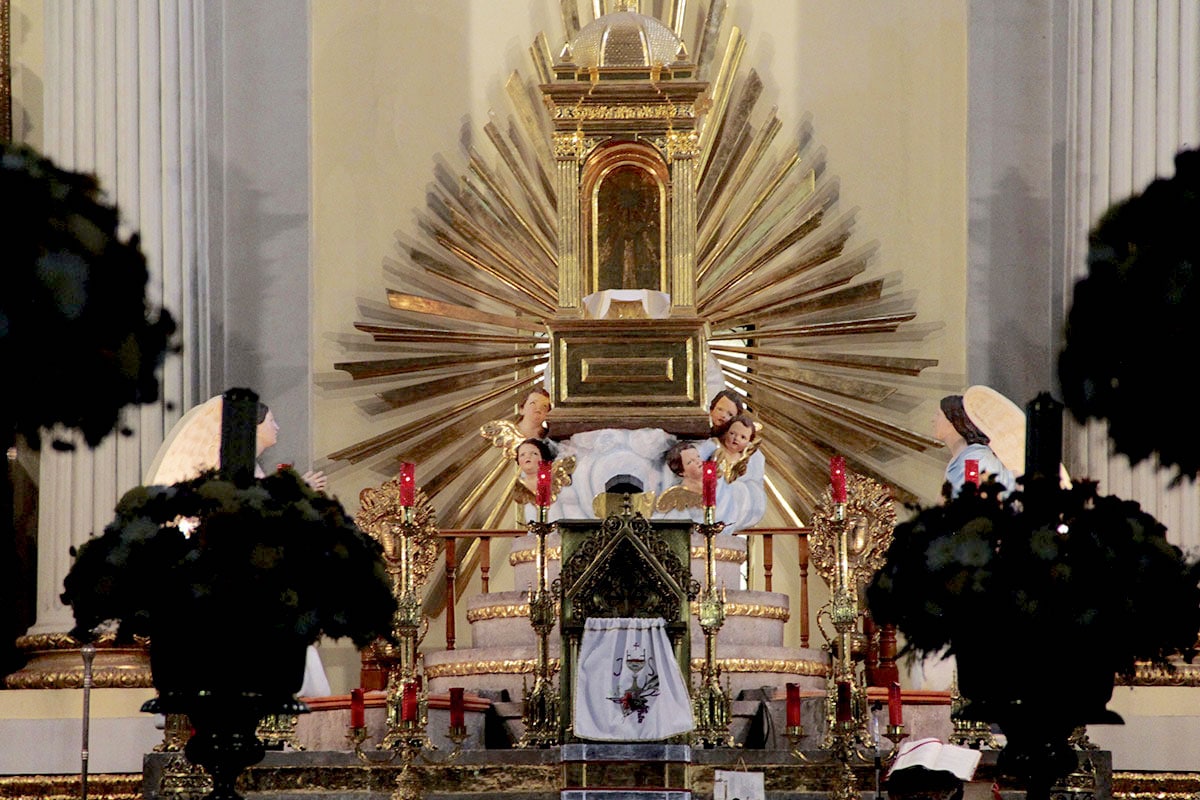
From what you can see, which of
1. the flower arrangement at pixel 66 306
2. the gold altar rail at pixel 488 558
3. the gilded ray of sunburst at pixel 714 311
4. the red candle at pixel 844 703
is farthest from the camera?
the gilded ray of sunburst at pixel 714 311

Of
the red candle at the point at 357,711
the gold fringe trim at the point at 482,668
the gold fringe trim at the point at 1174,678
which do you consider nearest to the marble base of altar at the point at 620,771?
the red candle at the point at 357,711

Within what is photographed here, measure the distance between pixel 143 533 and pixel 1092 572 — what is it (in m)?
1.94

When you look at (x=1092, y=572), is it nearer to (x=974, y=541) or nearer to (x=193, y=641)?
(x=974, y=541)

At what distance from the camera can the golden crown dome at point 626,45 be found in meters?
8.86

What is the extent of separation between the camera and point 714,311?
9758mm

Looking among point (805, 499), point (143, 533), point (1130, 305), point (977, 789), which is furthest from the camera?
point (805, 499)

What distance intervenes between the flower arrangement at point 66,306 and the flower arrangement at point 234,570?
2.94 feet

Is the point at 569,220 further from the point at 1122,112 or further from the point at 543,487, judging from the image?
the point at 1122,112

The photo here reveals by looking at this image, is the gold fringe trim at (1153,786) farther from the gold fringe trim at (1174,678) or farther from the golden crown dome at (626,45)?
the golden crown dome at (626,45)

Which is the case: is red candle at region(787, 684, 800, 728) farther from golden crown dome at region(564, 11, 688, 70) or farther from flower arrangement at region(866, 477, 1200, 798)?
golden crown dome at region(564, 11, 688, 70)

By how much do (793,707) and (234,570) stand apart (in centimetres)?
275

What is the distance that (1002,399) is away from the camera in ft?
27.4

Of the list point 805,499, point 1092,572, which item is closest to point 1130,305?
point 1092,572

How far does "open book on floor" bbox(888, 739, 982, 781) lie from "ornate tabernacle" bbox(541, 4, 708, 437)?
2.92 m
